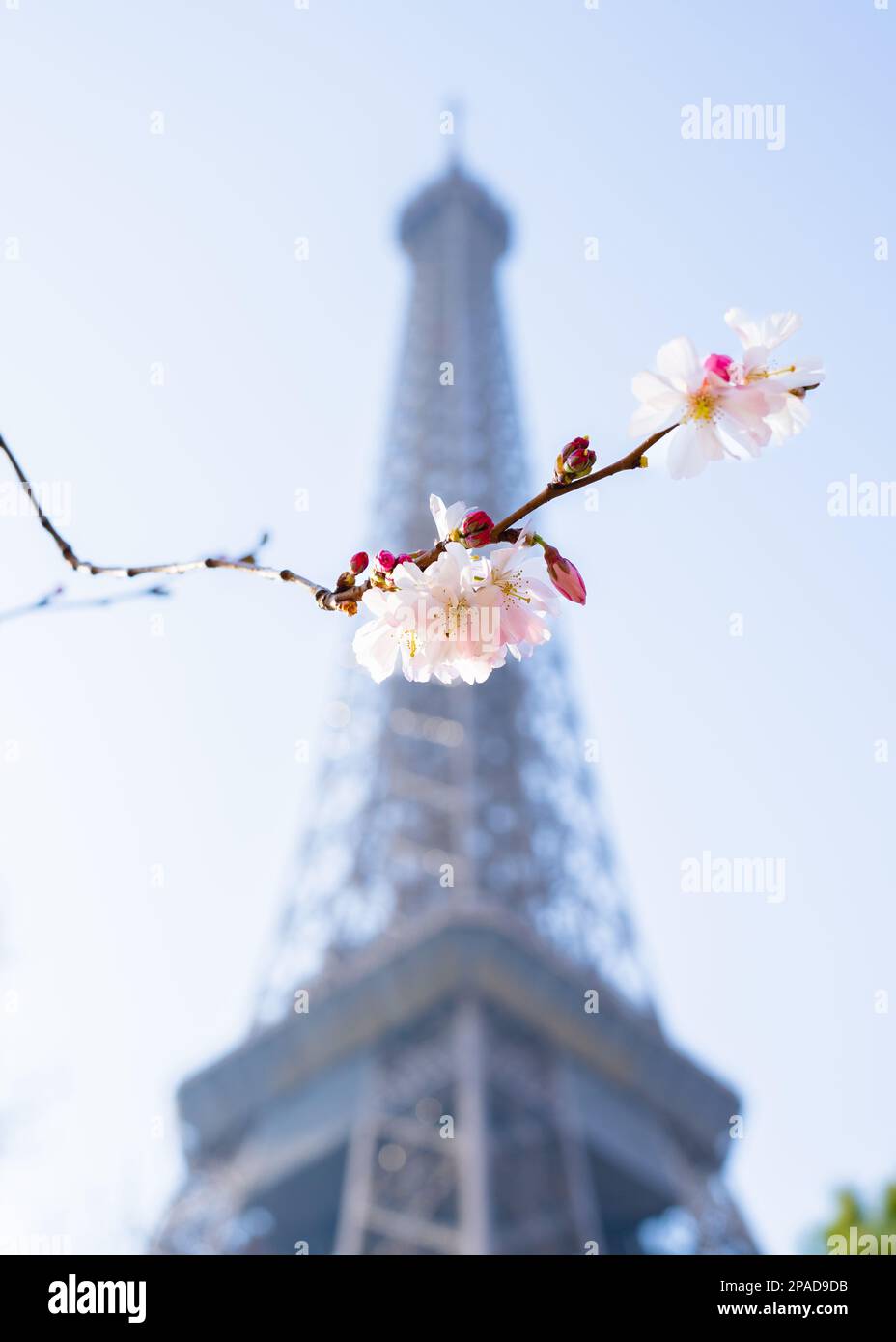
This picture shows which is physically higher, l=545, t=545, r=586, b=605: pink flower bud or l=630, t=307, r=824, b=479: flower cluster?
l=630, t=307, r=824, b=479: flower cluster

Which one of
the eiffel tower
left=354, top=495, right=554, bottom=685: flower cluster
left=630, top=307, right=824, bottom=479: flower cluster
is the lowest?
left=354, top=495, right=554, bottom=685: flower cluster

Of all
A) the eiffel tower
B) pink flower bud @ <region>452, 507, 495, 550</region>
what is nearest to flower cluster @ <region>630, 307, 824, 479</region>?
pink flower bud @ <region>452, 507, 495, 550</region>

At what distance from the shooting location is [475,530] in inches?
55.4

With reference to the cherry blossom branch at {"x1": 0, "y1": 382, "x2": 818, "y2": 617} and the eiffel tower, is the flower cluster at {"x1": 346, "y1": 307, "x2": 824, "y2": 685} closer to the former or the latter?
the cherry blossom branch at {"x1": 0, "y1": 382, "x2": 818, "y2": 617}

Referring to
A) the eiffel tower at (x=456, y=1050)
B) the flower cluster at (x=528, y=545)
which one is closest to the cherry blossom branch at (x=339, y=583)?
the flower cluster at (x=528, y=545)

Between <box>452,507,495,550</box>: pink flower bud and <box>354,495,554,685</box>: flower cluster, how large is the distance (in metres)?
0.02

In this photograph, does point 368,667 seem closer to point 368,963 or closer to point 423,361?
point 368,963

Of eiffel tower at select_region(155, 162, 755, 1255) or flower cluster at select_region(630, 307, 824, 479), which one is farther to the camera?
eiffel tower at select_region(155, 162, 755, 1255)

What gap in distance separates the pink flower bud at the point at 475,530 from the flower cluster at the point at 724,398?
180 mm

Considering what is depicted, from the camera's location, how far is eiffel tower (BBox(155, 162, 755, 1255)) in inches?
574

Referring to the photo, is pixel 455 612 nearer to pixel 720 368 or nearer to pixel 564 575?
pixel 564 575

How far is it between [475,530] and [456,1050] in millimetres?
15030

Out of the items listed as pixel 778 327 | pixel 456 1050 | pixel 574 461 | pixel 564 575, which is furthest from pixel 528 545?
pixel 456 1050
